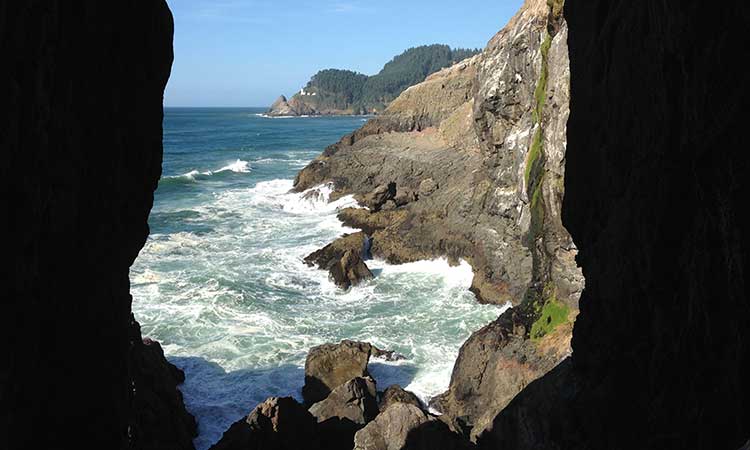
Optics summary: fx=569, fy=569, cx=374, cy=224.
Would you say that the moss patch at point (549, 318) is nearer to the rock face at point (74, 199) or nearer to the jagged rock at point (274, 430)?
the jagged rock at point (274, 430)

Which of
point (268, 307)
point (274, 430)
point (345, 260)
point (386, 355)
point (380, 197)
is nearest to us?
point (274, 430)

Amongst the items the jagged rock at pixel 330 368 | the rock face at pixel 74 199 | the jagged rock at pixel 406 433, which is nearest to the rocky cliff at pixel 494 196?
the jagged rock at pixel 406 433

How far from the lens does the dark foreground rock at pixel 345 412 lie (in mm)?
16422

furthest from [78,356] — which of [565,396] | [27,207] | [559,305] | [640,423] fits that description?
[559,305]

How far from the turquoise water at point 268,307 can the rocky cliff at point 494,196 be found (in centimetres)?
194

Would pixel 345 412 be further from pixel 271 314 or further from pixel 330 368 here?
pixel 271 314

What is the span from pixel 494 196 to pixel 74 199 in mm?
27976

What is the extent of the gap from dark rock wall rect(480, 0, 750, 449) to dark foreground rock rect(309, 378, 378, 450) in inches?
223

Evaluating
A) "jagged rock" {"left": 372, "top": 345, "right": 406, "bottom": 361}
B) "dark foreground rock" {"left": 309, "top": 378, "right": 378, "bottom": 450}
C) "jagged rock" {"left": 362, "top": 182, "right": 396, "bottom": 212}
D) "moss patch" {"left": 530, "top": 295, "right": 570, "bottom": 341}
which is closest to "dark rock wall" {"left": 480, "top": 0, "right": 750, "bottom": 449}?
"dark foreground rock" {"left": 309, "top": 378, "right": 378, "bottom": 450}

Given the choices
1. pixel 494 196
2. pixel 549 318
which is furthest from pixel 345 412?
pixel 494 196

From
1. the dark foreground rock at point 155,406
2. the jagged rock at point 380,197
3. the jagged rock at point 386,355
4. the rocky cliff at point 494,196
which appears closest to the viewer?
the dark foreground rock at point 155,406

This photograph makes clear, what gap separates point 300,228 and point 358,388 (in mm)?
26668

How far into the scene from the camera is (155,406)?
15.6m

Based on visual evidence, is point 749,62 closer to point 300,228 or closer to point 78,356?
point 78,356
